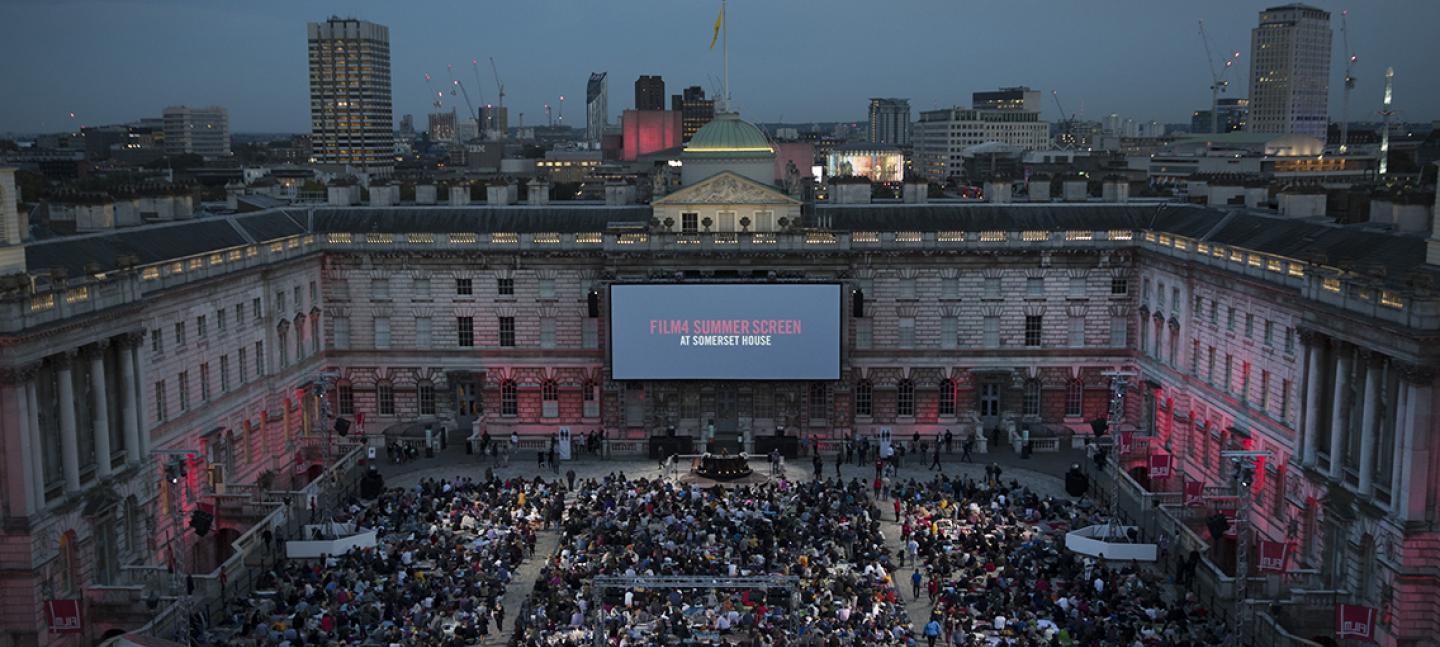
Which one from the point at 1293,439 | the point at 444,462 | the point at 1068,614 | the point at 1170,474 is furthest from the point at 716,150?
the point at 1068,614

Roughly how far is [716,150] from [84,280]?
41.2m

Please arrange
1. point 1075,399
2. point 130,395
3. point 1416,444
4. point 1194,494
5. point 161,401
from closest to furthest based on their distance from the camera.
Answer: point 1416,444 < point 130,395 < point 1194,494 < point 161,401 < point 1075,399

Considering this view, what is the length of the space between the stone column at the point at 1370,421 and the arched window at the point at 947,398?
29687mm

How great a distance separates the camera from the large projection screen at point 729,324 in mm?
68625

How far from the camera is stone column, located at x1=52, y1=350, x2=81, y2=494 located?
43719mm

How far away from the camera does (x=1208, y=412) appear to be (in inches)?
2331

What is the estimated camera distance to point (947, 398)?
71.7 m

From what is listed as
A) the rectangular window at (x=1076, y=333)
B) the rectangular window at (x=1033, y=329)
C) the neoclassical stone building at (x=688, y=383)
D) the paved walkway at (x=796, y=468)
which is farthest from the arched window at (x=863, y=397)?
the rectangular window at (x=1076, y=333)

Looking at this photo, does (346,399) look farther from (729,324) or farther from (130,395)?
(130,395)

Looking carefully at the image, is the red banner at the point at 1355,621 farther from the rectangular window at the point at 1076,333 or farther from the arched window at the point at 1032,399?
the arched window at the point at 1032,399

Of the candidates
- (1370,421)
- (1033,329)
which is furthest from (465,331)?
(1370,421)

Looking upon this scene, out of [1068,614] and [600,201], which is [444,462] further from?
[1068,614]

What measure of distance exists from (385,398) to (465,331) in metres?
5.79

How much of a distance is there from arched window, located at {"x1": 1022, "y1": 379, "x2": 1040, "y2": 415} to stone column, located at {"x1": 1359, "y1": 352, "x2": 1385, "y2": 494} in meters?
Answer: 28.7
